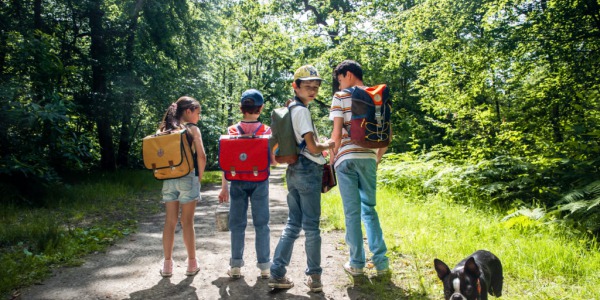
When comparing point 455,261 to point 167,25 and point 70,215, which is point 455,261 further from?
point 167,25

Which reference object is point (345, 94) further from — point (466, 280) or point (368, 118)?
point (466, 280)

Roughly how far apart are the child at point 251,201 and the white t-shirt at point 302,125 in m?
0.49

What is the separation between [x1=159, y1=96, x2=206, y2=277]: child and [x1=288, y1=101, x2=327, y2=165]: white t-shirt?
1189 mm

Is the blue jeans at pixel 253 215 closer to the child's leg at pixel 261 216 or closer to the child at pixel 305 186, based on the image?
the child's leg at pixel 261 216

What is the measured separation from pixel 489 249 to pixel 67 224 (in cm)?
695

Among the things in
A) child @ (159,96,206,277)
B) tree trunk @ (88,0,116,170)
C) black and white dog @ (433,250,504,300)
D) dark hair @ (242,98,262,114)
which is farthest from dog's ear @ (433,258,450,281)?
tree trunk @ (88,0,116,170)

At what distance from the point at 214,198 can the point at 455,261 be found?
28.6 feet

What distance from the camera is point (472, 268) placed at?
2.71m

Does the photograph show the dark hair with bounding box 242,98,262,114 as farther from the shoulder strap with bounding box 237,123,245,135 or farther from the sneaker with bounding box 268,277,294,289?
the sneaker with bounding box 268,277,294,289

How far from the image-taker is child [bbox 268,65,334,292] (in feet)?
11.9

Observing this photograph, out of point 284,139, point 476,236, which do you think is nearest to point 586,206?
point 476,236

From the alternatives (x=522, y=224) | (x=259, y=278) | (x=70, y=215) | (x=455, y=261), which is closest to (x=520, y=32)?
(x=522, y=224)

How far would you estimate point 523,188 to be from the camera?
24.0ft

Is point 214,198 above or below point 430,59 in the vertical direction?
below
